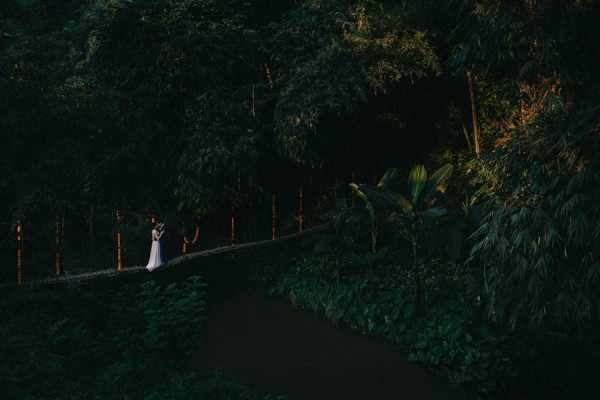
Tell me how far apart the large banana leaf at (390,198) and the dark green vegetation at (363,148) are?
0.03m

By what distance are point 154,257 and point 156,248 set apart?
0.57 feet

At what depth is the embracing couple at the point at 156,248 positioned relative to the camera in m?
10.8

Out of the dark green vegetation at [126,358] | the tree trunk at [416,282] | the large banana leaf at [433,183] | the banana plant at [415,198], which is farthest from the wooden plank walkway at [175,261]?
the large banana leaf at [433,183]

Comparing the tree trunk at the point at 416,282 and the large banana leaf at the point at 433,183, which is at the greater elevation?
the large banana leaf at the point at 433,183

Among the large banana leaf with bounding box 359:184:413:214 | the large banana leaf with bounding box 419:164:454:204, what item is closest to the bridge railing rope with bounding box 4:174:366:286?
the large banana leaf with bounding box 359:184:413:214

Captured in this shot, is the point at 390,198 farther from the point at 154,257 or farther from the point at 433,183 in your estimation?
the point at 154,257

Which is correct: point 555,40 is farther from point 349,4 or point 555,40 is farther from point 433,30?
point 349,4

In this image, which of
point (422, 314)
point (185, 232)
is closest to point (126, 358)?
point (422, 314)

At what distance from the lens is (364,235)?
12.4 m

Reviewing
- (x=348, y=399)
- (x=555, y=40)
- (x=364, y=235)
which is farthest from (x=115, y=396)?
(x=364, y=235)

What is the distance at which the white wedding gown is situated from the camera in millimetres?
10797

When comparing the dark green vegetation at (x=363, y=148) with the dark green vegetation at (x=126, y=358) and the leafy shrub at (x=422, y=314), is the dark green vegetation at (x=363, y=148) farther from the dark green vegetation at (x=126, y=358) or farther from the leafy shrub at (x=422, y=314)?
the dark green vegetation at (x=126, y=358)

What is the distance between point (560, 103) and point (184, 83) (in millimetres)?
7762

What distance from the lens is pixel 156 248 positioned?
10.9 metres
